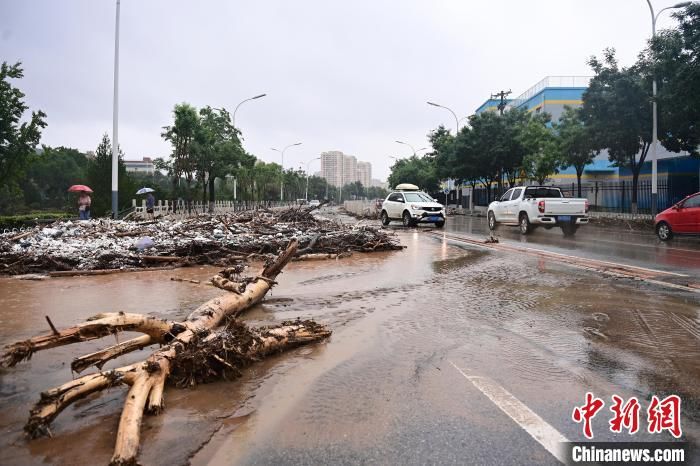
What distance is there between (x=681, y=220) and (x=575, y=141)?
13.5m

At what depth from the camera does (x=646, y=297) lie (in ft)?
23.3

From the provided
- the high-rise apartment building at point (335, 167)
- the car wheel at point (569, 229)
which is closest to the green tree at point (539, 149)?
the car wheel at point (569, 229)

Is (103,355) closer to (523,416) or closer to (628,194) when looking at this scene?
(523,416)

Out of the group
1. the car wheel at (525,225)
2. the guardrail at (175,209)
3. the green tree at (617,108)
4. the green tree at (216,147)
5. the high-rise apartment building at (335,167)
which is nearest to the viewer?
the car wheel at (525,225)

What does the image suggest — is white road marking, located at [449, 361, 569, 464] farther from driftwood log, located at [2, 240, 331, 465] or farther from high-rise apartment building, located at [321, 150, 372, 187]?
high-rise apartment building, located at [321, 150, 372, 187]

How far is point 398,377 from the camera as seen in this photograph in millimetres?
4043

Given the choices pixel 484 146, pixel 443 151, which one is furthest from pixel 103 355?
pixel 443 151

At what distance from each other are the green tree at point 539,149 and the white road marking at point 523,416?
33493 millimetres

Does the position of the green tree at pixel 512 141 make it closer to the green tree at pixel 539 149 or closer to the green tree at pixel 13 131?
the green tree at pixel 539 149

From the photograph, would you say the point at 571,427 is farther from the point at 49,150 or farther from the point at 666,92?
the point at 49,150

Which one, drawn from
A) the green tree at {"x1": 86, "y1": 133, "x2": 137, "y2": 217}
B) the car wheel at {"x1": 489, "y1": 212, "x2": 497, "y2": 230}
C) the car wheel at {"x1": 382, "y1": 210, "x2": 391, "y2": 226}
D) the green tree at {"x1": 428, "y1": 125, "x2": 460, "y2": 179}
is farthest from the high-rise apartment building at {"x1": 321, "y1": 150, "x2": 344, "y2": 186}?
the car wheel at {"x1": 489, "y1": 212, "x2": 497, "y2": 230}

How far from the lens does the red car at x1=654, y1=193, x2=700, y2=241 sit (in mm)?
15867

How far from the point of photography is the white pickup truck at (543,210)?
60.5 feet

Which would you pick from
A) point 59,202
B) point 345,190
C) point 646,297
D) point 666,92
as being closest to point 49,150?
point 646,297
